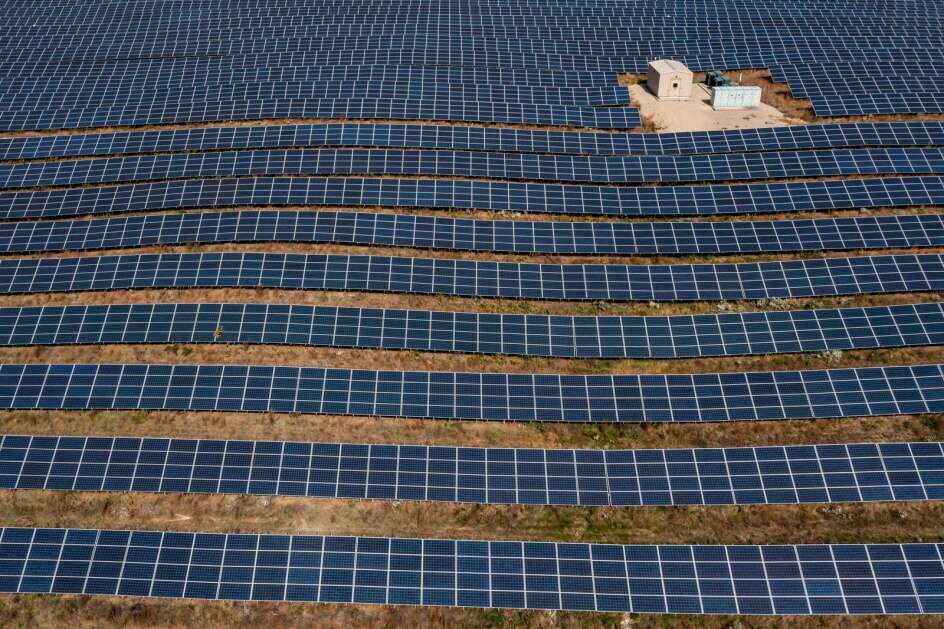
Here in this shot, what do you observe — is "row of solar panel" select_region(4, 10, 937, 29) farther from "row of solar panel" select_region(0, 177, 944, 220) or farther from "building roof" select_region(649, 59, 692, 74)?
"row of solar panel" select_region(0, 177, 944, 220)

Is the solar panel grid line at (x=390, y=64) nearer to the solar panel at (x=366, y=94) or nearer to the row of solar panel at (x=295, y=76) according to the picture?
the row of solar panel at (x=295, y=76)

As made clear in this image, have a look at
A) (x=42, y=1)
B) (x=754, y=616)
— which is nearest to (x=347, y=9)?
(x=42, y=1)

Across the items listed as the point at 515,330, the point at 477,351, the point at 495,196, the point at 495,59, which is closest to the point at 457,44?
the point at 495,59

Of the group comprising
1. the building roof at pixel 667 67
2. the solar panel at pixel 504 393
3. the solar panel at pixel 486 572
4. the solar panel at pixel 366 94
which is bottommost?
the solar panel at pixel 486 572

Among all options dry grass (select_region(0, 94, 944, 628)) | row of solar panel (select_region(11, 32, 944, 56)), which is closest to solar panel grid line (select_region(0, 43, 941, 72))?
row of solar panel (select_region(11, 32, 944, 56))

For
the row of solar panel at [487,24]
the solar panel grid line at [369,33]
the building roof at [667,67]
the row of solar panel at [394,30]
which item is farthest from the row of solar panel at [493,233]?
the row of solar panel at [487,24]
